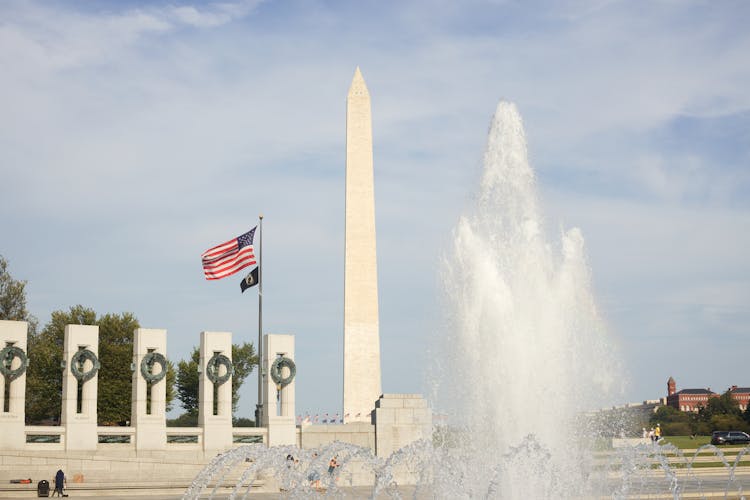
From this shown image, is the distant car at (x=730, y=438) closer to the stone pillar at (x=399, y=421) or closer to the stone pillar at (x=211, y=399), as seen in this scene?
the stone pillar at (x=399, y=421)

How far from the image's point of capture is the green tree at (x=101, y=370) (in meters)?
54.3

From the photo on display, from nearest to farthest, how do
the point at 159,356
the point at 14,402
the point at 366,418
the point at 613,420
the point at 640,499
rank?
the point at 640,499, the point at 613,420, the point at 14,402, the point at 159,356, the point at 366,418

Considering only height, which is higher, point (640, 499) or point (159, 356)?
point (159, 356)

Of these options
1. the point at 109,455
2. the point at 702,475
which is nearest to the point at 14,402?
the point at 109,455

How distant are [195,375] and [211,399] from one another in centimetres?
2972

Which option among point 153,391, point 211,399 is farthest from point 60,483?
point 211,399

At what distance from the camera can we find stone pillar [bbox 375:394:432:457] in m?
37.5

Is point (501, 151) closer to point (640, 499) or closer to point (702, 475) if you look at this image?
point (640, 499)

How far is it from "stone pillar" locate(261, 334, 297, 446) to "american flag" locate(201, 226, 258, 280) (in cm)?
306

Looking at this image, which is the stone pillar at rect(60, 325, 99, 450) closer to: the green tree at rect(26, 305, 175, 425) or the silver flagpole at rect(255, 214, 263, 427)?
the silver flagpole at rect(255, 214, 263, 427)

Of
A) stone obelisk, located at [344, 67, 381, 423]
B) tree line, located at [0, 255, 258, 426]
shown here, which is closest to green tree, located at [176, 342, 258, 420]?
tree line, located at [0, 255, 258, 426]

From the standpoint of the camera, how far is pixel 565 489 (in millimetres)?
20188

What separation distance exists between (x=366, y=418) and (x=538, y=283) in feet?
77.2

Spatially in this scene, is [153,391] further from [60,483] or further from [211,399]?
[60,483]
